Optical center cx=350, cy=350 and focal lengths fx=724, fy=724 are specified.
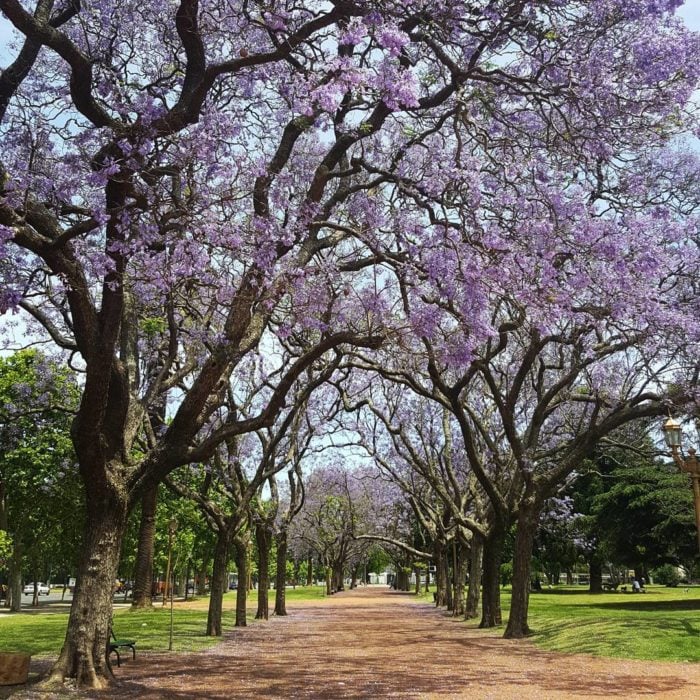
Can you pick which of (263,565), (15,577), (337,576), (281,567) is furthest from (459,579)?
(337,576)

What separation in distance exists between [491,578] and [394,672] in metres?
8.71

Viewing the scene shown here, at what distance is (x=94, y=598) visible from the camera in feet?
29.6

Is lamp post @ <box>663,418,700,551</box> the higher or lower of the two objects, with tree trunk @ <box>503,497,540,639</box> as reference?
higher

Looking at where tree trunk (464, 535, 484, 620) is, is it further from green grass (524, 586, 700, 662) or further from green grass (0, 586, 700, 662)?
green grass (524, 586, 700, 662)

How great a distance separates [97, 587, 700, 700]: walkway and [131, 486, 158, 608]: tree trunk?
927 cm

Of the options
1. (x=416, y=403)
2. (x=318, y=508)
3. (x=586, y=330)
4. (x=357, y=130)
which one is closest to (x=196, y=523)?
(x=318, y=508)

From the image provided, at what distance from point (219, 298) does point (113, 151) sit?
310 cm

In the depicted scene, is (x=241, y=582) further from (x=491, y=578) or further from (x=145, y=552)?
(x=491, y=578)

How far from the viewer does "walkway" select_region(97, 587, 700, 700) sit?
903 cm

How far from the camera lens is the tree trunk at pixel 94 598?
28.9 ft

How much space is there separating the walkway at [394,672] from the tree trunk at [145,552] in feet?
30.4

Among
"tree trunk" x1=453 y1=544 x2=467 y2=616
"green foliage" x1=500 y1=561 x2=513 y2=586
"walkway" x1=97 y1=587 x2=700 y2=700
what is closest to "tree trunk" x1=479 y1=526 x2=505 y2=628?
"walkway" x1=97 y1=587 x2=700 y2=700

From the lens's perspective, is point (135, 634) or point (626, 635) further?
point (135, 634)

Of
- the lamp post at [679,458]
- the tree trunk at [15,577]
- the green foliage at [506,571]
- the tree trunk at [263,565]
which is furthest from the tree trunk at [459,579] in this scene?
the tree trunk at [15,577]
